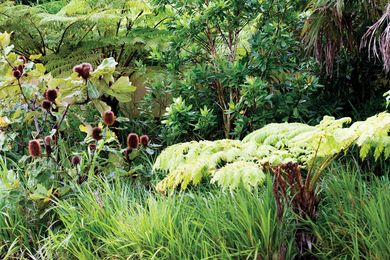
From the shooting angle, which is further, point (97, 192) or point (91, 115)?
point (91, 115)

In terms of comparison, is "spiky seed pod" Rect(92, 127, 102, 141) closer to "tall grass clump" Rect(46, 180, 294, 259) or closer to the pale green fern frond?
"tall grass clump" Rect(46, 180, 294, 259)

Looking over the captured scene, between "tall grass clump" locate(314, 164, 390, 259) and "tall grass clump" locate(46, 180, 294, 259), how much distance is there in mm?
171

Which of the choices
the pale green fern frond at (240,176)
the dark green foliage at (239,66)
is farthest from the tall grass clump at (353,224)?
the dark green foliage at (239,66)

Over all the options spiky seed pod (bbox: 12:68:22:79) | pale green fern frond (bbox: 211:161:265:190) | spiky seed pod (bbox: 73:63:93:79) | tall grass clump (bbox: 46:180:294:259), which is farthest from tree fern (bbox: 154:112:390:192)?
spiky seed pod (bbox: 12:68:22:79)

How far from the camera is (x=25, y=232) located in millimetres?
2631

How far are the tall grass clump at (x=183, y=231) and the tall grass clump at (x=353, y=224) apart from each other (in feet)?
0.56

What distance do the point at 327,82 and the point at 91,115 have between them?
2.06 metres

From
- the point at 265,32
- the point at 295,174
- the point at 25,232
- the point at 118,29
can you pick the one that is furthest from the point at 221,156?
the point at 118,29

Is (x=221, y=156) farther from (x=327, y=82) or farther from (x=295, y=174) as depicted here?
(x=327, y=82)

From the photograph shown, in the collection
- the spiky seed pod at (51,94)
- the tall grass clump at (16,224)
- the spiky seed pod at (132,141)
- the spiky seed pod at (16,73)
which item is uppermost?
the spiky seed pod at (16,73)

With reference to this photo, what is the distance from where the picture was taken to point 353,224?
213cm

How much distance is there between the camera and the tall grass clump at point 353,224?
1986 mm

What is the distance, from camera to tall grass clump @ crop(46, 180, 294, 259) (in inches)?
81.0

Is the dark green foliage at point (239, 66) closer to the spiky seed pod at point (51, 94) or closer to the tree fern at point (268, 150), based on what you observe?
the tree fern at point (268, 150)
